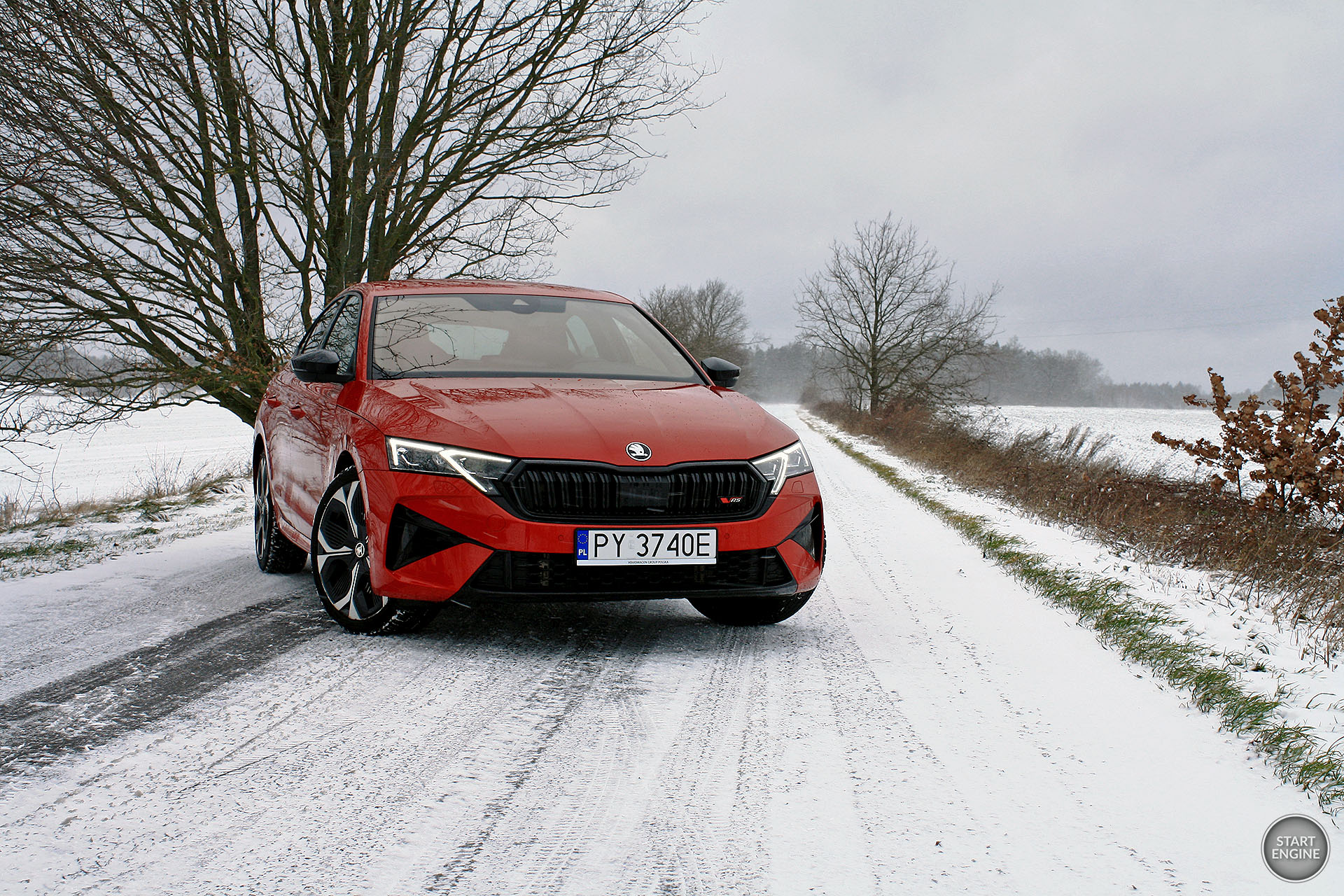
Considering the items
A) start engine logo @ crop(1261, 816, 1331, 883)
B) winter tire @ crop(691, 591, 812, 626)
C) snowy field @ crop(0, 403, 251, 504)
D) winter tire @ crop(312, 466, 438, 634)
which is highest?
winter tire @ crop(312, 466, 438, 634)

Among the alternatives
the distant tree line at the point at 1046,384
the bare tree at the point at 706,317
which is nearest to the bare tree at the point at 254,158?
the bare tree at the point at 706,317

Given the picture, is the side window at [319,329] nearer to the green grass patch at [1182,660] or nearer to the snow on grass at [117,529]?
the snow on grass at [117,529]

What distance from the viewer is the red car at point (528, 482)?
3.76 m

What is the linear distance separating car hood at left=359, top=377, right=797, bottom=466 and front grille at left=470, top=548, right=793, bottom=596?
0.41 meters

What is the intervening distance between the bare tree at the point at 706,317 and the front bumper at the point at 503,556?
5403cm

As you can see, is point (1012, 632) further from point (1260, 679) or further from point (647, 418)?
point (647, 418)

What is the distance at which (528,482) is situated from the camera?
3756mm

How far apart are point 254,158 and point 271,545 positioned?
6.38m

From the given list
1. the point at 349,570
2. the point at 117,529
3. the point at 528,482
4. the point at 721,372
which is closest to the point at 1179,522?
the point at 721,372

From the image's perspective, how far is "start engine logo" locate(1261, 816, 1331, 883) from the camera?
88.6 inches

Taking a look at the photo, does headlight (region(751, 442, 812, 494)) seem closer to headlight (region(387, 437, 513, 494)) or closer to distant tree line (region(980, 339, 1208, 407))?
headlight (region(387, 437, 513, 494))

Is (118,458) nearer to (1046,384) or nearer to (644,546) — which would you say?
(644,546)

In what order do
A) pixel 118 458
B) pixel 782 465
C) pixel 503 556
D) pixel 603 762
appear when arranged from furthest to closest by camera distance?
pixel 118 458
pixel 782 465
pixel 503 556
pixel 603 762

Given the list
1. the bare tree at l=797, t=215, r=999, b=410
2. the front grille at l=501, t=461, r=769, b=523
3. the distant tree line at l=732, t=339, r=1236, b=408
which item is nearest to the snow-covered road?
the front grille at l=501, t=461, r=769, b=523
